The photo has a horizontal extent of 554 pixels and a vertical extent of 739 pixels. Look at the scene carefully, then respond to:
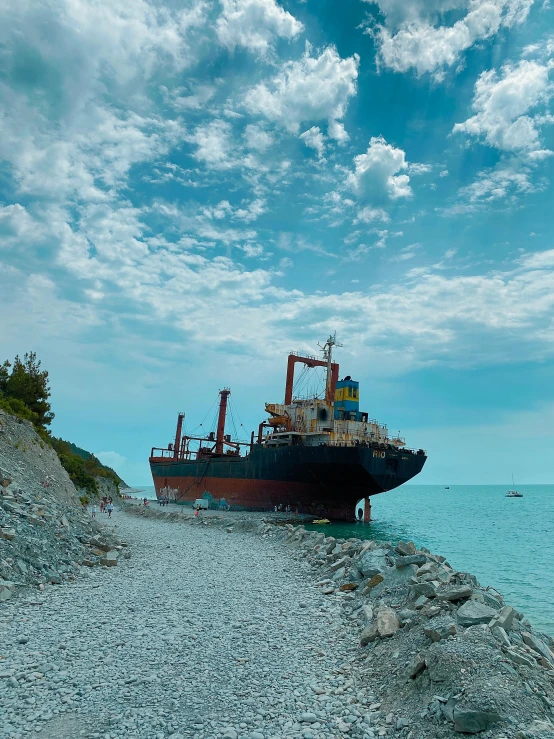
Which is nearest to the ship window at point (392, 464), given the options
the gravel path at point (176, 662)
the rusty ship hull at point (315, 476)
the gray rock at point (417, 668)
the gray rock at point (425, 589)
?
the rusty ship hull at point (315, 476)

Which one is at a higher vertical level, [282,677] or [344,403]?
[344,403]

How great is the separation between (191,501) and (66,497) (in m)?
31.1

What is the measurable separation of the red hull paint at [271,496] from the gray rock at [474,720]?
33.6 metres

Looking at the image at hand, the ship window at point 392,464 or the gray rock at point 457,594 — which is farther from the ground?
the ship window at point 392,464

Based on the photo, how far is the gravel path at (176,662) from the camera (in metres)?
5.18

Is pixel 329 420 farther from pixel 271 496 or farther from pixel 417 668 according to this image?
pixel 417 668

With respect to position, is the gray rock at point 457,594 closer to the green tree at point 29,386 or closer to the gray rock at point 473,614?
the gray rock at point 473,614

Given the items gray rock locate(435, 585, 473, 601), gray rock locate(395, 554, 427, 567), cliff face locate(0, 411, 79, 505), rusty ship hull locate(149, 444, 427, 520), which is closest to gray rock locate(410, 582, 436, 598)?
gray rock locate(435, 585, 473, 601)

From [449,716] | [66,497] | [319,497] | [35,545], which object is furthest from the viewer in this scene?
[319,497]

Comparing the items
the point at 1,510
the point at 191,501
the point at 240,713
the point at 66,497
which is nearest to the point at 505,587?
the point at 240,713

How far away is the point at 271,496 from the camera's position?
132 ft

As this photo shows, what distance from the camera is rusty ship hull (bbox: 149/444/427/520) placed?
115 ft

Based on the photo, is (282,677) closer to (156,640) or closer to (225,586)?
(156,640)

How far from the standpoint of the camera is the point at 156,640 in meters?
7.60
